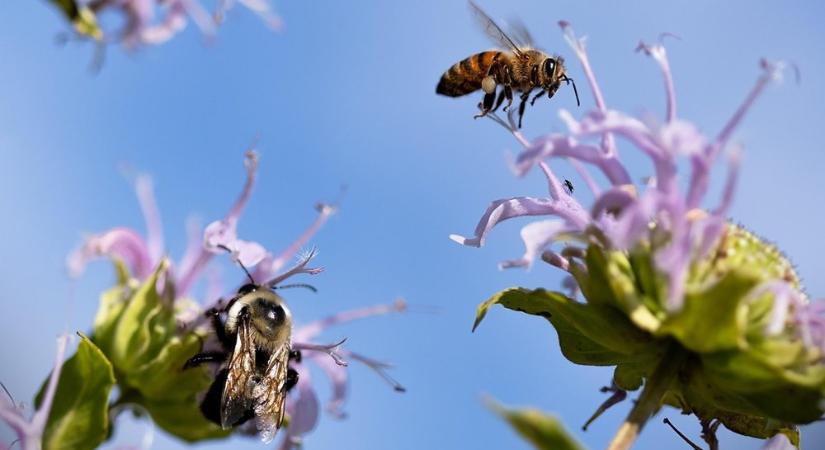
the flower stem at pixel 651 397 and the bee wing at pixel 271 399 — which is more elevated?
the flower stem at pixel 651 397

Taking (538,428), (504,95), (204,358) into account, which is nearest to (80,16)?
(538,428)

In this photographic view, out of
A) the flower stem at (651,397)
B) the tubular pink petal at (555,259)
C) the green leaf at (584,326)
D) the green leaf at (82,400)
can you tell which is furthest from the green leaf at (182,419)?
the flower stem at (651,397)

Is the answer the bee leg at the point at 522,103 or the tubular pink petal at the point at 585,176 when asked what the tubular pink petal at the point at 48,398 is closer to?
the tubular pink petal at the point at 585,176

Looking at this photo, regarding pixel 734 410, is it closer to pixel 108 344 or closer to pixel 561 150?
pixel 561 150

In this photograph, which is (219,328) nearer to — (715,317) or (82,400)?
(82,400)

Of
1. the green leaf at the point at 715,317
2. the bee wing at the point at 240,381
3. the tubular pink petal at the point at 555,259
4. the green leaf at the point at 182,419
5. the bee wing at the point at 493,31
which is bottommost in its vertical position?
the green leaf at the point at 182,419

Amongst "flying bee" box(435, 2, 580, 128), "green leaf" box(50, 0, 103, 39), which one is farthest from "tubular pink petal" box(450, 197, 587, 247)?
"flying bee" box(435, 2, 580, 128)
